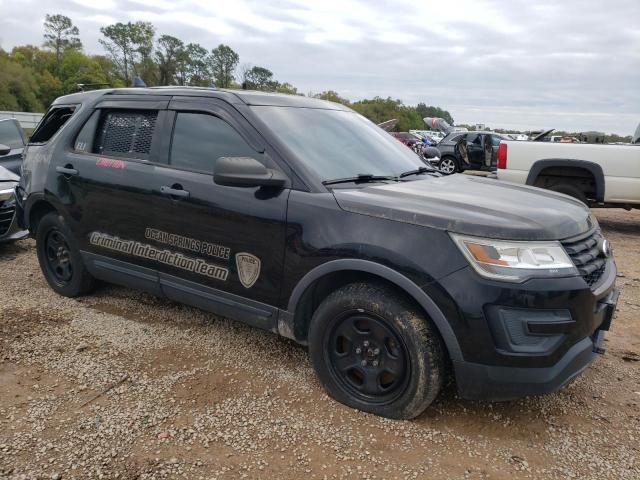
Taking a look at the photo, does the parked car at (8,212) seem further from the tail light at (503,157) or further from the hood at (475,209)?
the tail light at (503,157)

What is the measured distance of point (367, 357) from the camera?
2.88 meters

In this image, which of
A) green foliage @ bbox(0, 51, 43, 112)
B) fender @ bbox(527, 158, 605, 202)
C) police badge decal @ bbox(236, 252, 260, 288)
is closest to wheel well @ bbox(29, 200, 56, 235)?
police badge decal @ bbox(236, 252, 260, 288)

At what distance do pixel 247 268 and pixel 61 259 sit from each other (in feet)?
7.42

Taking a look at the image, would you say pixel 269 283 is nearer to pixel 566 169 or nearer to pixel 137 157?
pixel 137 157

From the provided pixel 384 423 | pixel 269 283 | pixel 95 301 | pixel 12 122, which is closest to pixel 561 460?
pixel 384 423

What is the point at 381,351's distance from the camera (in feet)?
9.29

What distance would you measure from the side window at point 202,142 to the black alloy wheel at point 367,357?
→ 1.24 meters

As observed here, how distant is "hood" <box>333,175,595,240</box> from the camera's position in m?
2.55

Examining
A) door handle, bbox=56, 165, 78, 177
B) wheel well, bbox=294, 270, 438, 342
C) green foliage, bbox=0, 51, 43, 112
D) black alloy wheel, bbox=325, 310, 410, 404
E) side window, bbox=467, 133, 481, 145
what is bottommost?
black alloy wheel, bbox=325, 310, 410, 404

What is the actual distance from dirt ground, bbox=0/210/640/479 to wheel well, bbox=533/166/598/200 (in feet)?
15.6

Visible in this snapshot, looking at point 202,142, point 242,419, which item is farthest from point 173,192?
point 242,419

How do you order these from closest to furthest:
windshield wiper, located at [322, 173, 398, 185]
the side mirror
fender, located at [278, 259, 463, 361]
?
fender, located at [278, 259, 463, 361] → the side mirror → windshield wiper, located at [322, 173, 398, 185]

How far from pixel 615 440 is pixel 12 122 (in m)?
9.53

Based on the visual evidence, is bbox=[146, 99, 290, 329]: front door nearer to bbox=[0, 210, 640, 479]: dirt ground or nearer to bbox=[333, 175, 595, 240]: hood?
bbox=[0, 210, 640, 479]: dirt ground
